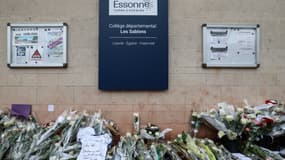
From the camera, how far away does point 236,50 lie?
304 cm

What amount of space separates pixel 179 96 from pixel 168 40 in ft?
2.05

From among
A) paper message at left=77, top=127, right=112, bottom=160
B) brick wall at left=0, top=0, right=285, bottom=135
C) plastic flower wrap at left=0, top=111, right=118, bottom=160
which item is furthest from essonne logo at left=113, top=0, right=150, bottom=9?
paper message at left=77, top=127, right=112, bottom=160

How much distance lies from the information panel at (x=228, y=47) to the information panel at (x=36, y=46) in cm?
156

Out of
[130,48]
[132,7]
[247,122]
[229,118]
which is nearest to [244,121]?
[247,122]

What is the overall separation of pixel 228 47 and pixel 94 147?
1.76 m

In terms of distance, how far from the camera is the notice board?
2.99 metres

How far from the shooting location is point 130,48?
2994 mm

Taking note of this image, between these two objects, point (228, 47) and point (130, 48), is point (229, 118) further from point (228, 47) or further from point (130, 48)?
point (130, 48)

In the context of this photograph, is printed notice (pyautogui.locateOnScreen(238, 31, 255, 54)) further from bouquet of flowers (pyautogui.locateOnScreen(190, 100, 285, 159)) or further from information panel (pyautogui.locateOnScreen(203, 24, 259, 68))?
bouquet of flowers (pyautogui.locateOnScreen(190, 100, 285, 159))

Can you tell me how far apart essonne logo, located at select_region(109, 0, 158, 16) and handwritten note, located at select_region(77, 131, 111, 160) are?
133 cm

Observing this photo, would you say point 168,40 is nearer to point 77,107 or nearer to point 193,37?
point 193,37

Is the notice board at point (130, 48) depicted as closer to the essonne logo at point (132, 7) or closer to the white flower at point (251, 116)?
the essonne logo at point (132, 7)

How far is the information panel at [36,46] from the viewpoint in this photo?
Result: 3006 mm

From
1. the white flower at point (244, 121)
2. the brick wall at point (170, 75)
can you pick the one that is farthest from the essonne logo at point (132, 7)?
the white flower at point (244, 121)
